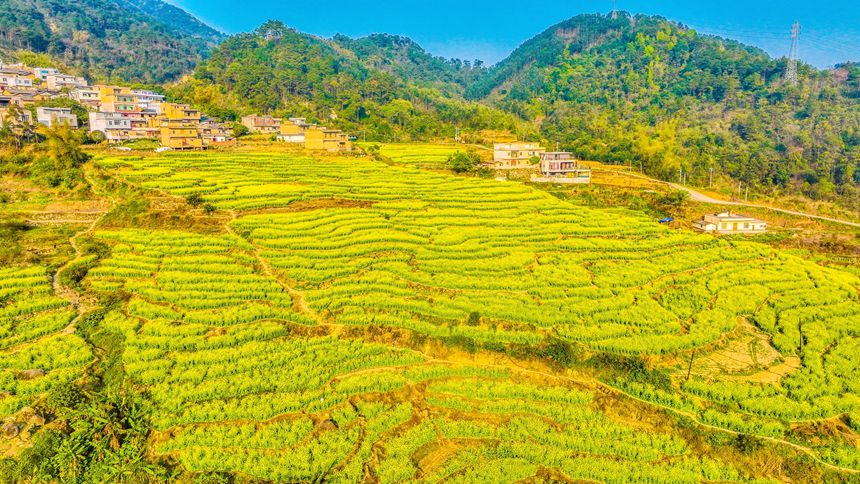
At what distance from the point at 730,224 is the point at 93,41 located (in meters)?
135

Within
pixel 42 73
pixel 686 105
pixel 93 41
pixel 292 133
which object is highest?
pixel 93 41

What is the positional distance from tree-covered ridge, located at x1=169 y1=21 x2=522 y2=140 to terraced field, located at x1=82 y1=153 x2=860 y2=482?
4263 centimetres

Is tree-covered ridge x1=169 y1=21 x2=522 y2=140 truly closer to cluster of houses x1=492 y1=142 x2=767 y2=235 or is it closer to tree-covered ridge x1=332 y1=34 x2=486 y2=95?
cluster of houses x1=492 y1=142 x2=767 y2=235

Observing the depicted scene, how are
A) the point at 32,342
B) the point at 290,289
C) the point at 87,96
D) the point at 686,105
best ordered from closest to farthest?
the point at 32,342 → the point at 290,289 → the point at 87,96 → the point at 686,105

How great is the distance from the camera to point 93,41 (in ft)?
388

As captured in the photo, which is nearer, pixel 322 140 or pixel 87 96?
pixel 322 140

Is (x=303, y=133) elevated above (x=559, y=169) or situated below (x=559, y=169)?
above

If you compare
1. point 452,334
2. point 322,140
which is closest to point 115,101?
point 322,140

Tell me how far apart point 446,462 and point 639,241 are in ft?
71.2

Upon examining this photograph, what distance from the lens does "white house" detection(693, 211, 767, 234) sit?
121ft

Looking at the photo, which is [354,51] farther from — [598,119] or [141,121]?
[141,121]

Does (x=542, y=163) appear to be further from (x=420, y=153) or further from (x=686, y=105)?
(x=686, y=105)

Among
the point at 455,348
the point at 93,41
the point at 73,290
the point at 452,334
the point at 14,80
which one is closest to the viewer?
the point at 455,348

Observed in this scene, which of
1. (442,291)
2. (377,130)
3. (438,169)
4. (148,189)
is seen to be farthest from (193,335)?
(377,130)
